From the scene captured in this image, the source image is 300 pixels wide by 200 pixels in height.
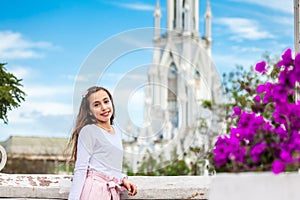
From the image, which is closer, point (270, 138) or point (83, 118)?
point (270, 138)

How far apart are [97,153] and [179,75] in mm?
15124

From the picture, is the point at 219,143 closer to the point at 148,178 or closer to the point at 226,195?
the point at 226,195

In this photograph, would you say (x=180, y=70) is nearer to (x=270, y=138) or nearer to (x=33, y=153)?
(x=33, y=153)

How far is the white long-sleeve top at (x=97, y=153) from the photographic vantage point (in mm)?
2387

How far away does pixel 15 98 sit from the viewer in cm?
339

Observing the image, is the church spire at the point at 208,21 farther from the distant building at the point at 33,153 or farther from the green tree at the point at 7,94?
the green tree at the point at 7,94

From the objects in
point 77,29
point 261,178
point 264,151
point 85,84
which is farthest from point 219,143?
point 77,29

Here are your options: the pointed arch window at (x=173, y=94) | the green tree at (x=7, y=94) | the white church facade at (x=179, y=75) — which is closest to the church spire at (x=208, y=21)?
the white church facade at (x=179, y=75)

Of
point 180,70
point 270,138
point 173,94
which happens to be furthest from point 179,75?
point 270,138

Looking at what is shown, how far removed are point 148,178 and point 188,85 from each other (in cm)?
1436

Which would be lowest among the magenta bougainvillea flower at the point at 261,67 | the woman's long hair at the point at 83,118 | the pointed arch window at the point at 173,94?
the woman's long hair at the point at 83,118

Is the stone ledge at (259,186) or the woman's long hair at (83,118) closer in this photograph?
the stone ledge at (259,186)

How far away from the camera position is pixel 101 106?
2504mm

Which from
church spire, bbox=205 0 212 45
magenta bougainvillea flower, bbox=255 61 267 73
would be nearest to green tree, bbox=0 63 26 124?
magenta bougainvillea flower, bbox=255 61 267 73
